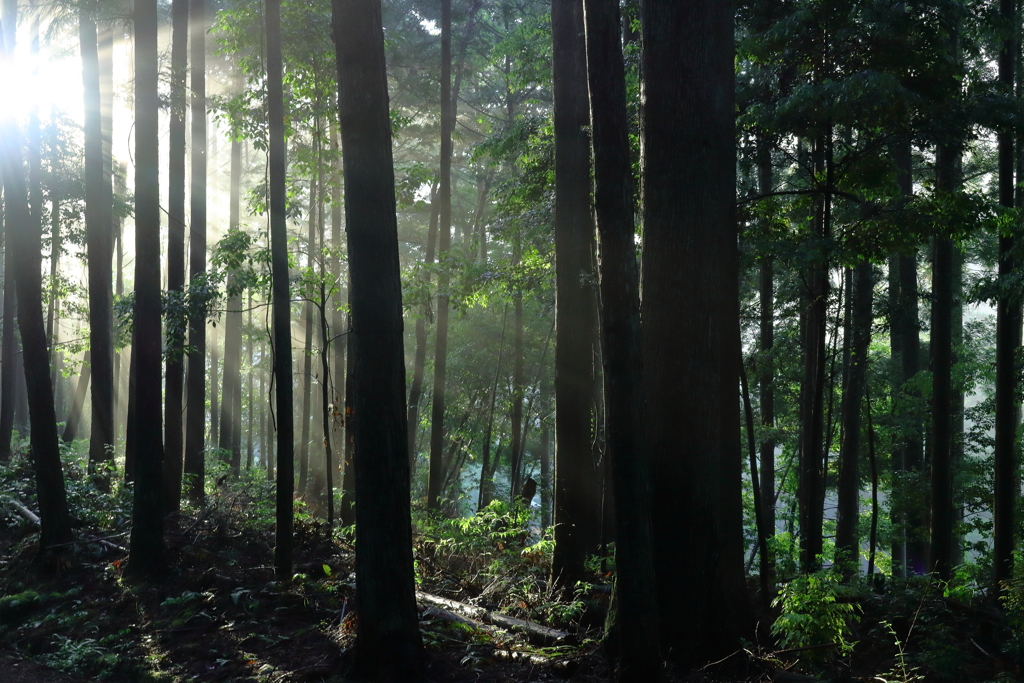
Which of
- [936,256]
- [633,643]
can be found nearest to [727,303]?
[633,643]

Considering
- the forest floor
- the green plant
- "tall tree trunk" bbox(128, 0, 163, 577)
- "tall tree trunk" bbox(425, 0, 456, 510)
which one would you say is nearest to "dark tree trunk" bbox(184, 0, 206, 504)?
"tall tree trunk" bbox(128, 0, 163, 577)

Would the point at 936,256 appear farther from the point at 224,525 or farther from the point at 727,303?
the point at 224,525

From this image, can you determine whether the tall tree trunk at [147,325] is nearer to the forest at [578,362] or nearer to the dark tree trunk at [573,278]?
the forest at [578,362]

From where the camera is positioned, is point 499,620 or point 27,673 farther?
point 499,620

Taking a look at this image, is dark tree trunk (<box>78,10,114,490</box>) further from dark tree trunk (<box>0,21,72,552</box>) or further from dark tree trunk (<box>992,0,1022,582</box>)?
dark tree trunk (<box>992,0,1022,582</box>)

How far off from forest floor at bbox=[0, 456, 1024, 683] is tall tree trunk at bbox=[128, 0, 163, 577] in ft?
2.10

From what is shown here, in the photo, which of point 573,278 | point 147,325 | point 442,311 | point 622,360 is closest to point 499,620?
point 622,360

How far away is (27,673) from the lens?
7.75 metres

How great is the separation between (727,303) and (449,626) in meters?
4.90

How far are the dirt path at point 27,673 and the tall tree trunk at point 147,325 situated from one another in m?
2.19

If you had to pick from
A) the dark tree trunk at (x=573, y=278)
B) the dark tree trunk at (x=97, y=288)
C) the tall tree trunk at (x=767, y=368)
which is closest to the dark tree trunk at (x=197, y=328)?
the dark tree trunk at (x=97, y=288)

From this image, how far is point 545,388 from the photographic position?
2428cm

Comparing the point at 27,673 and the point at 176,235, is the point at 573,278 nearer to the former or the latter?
the point at 27,673

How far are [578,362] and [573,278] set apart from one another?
4.12ft
